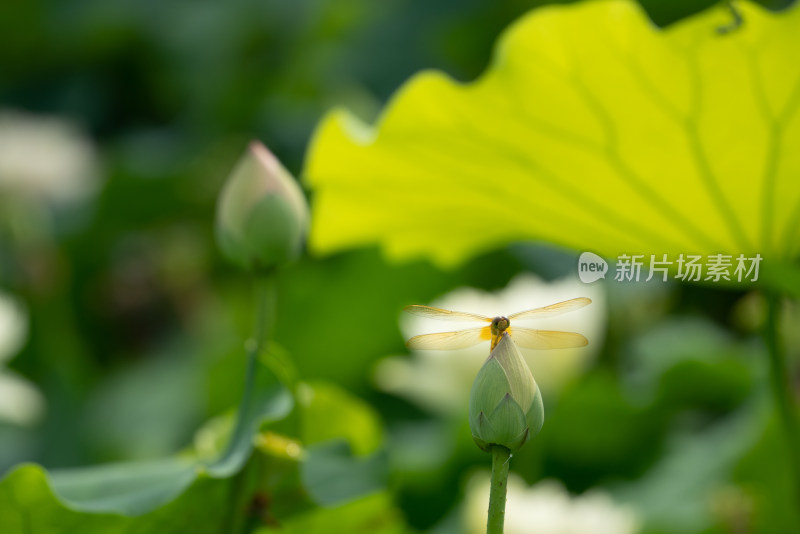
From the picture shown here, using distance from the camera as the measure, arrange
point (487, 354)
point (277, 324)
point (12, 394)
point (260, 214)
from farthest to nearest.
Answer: point (277, 324)
point (12, 394)
point (487, 354)
point (260, 214)

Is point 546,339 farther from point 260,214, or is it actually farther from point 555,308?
point 260,214

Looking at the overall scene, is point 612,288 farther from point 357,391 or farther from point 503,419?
point 503,419

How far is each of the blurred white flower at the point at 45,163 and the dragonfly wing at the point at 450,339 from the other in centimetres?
167

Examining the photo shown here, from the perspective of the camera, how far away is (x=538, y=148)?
0.60 m

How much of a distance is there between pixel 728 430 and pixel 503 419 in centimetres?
82

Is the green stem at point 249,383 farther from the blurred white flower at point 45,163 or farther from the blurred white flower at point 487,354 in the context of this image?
the blurred white flower at point 45,163

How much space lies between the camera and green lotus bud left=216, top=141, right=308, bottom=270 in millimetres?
517

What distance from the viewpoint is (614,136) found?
1.90ft

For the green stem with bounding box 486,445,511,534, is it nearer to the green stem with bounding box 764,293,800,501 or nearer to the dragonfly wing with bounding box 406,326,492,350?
the dragonfly wing with bounding box 406,326,492,350

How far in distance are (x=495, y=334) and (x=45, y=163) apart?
1706 millimetres

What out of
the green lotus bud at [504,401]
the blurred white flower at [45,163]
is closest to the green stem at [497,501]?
the green lotus bud at [504,401]

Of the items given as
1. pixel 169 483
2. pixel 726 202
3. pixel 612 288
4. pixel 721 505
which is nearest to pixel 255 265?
pixel 169 483

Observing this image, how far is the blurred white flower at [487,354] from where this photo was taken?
0.94 m

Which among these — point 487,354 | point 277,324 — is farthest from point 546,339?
point 277,324
